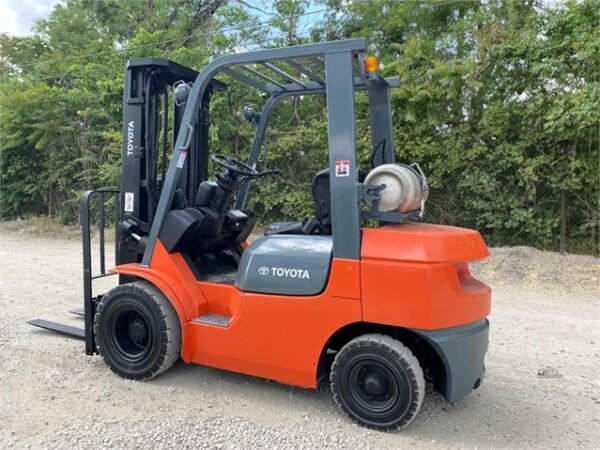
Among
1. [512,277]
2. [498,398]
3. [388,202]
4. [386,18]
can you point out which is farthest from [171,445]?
[386,18]

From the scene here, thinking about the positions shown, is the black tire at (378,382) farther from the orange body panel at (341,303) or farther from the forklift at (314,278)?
the orange body panel at (341,303)

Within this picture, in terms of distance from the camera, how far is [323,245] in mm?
3465

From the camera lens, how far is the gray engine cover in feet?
11.2

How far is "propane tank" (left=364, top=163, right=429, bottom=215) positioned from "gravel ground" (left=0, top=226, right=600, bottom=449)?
1452 mm

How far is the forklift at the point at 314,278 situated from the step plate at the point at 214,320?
0.02 metres

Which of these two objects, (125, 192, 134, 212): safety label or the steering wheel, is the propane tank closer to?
the steering wheel

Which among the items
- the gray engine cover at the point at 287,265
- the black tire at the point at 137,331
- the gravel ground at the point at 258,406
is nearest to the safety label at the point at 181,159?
the gray engine cover at the point at 287,265

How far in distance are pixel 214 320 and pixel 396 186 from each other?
1668 millimetres

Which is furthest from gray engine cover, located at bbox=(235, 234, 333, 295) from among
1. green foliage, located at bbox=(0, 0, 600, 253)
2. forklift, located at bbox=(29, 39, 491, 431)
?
green foliage, located at bbox=(0, 0, 600, 253)

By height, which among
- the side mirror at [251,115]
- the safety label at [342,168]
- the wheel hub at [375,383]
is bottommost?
the wheel hub at [375,383]

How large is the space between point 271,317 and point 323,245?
609 mm

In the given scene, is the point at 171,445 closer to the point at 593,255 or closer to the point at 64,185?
the point at 593,255

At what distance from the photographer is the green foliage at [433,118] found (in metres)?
8.47

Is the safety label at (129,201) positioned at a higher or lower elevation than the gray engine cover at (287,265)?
higher
